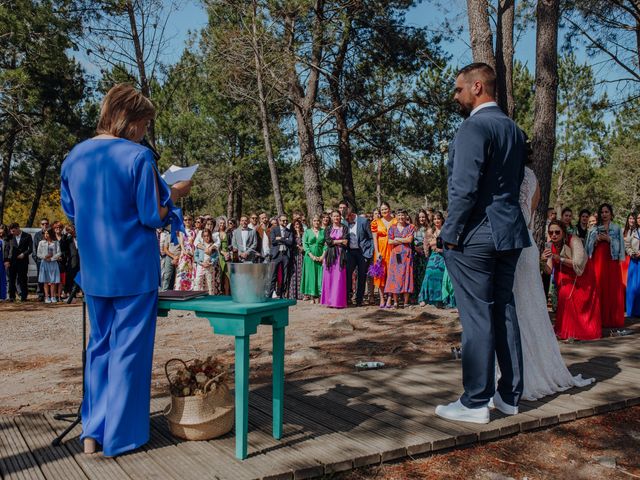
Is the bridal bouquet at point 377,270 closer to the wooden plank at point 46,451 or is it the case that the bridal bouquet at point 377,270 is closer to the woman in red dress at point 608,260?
the woman in red dress at point 608,260

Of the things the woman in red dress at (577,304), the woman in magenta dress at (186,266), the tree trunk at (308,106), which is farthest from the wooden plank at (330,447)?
the tree trunk at (308,106)

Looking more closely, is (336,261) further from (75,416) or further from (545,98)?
(75,416)

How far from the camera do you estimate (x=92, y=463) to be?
301 cm

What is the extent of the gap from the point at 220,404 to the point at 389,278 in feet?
26.6

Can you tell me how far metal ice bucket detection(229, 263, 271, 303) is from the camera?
3.20 metres

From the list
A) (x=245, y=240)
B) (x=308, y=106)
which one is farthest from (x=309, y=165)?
(x=245, y=240)

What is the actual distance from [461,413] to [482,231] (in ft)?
3.90

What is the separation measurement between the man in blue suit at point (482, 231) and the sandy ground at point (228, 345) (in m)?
2.46

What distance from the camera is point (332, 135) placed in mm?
17734

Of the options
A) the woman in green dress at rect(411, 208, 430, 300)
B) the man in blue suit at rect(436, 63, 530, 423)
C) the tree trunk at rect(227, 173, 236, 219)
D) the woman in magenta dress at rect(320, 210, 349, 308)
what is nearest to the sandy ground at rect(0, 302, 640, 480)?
the woman in magenta dress at rect(320, 210, 349, 308)

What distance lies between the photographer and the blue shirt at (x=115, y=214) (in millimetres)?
3039

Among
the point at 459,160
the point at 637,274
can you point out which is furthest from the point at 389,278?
the point at 459,160

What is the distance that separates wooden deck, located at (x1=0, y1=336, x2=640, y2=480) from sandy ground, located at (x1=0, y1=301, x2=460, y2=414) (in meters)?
1.33

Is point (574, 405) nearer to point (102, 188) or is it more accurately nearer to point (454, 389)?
point (454, 389)
